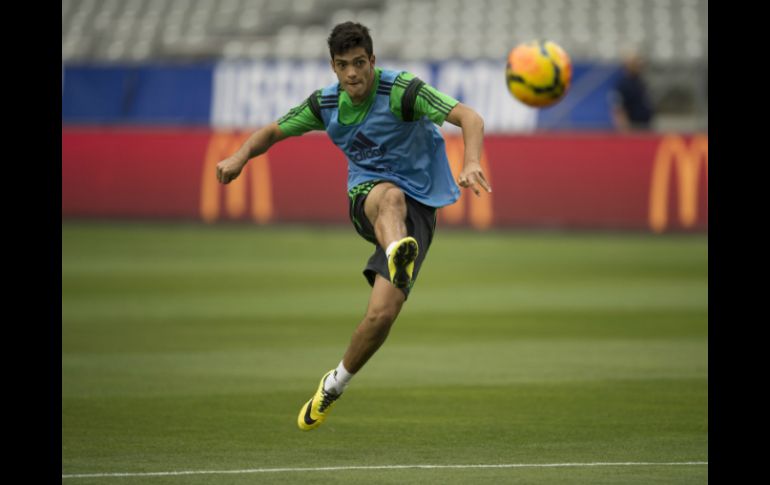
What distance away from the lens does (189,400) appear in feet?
34.2

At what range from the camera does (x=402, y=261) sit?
8.34 metres

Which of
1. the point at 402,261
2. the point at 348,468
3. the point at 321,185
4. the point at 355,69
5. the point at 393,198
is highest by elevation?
the point at 355,69

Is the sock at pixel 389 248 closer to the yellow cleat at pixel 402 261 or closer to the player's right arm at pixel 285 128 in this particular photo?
the yellow cleat at pixel 402 261

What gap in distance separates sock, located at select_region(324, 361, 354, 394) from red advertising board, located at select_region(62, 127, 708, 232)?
14.8m

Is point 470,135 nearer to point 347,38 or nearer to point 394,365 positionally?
point 347,38

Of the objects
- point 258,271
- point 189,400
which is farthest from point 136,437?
point 258,271

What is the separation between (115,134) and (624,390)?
1707cm

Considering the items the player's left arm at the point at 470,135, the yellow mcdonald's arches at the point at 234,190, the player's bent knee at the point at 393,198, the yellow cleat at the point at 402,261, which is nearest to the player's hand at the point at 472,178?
the player's left arm at the point at 470,135

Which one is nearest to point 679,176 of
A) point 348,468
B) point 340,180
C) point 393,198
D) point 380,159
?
point 340,180

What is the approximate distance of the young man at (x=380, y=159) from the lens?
336 inches

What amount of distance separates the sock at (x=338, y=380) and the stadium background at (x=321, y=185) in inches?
31.2

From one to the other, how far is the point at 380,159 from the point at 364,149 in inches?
4.9

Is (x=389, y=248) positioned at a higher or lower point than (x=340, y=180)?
lower
